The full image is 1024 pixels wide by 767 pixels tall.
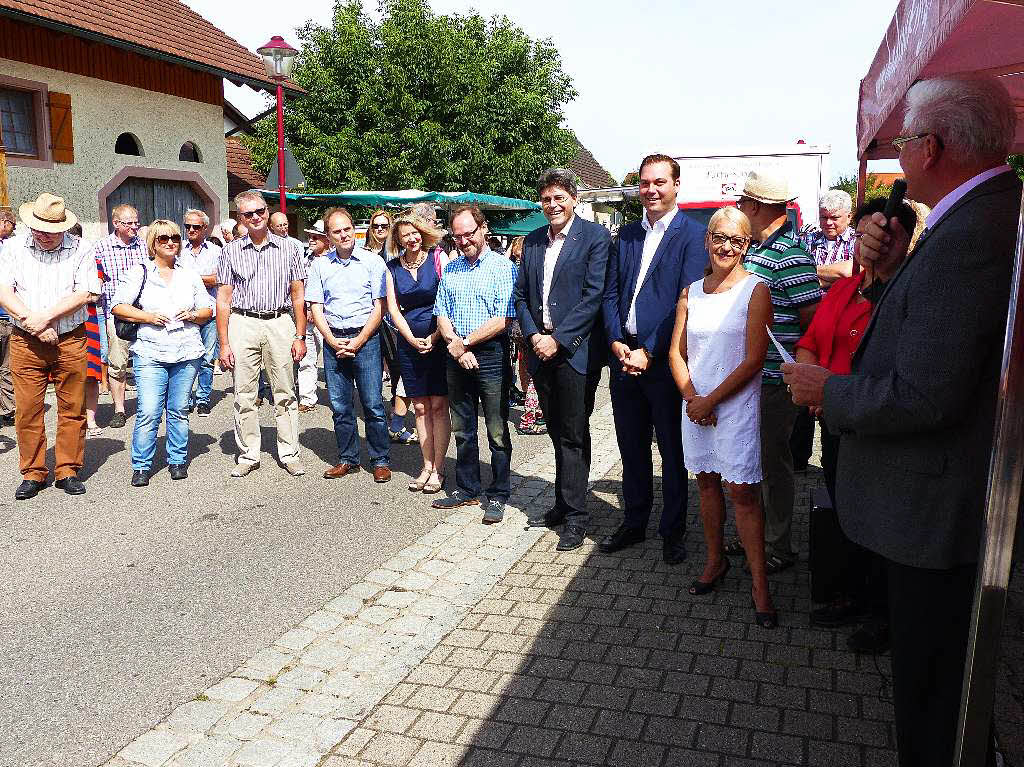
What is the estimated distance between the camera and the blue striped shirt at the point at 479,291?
239 inches

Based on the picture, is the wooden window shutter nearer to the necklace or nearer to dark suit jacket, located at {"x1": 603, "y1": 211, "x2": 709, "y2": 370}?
the necklace

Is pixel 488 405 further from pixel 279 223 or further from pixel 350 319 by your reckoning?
pixel 279 223

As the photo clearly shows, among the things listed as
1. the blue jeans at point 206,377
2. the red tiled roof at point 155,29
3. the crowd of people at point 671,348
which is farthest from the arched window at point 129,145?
the blue jeans at point 206,377

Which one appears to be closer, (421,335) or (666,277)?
(666,277)

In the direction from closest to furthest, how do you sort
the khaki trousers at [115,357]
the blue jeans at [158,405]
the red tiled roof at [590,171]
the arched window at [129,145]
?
the blue jeans at [158,405] < the khaki trousers at [115,357] < the arched window at [129,145] < the red tiled roof at [590,171]

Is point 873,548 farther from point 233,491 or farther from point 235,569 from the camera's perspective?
point 233,491

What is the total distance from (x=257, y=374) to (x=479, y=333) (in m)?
2.25

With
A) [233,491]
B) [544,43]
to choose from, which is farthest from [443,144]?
[233,491]

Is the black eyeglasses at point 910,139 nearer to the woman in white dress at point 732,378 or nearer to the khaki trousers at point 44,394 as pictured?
the woman in white dress at point 732,378

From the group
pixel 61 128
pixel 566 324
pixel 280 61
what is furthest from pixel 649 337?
pixel 61 128

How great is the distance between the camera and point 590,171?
185ft

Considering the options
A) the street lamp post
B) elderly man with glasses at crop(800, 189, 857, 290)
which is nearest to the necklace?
elderly man with glasses at crop(800, 189, 857, 290)

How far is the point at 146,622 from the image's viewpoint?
455cm

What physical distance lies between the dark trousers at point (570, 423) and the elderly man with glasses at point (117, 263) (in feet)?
17.0
